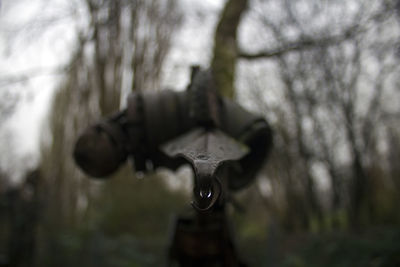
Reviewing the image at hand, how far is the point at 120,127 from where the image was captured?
1.26m

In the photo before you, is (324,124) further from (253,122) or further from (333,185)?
(253,122)

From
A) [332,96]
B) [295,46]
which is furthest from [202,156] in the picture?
[332,96]

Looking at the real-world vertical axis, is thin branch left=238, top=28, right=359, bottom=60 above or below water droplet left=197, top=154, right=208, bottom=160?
above

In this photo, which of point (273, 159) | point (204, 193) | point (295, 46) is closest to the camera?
point (204, 193)

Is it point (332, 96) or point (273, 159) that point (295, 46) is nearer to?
point (332, 96)

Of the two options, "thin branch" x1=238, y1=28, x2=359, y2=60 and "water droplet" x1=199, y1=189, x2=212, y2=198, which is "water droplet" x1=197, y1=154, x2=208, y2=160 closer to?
"water droplet" x1=199, y1=189, x2=212, y2=198

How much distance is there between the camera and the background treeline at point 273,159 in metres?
2.80

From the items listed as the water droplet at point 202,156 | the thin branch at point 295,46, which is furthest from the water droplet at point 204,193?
the thin branch at point 295,46

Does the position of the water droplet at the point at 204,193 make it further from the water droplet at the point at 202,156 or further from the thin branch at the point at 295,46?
the thin branch at the point at 295,46

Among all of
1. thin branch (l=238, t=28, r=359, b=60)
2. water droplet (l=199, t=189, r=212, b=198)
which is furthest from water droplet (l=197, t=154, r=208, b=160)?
thin branch (l=238, t=28, r=359, b=60)

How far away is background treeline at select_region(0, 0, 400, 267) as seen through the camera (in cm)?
280

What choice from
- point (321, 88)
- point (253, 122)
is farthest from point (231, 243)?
point (321, 88)

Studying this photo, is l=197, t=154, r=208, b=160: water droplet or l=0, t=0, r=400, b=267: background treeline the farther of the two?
l=0, t=0, r=400, b=267: background treeline

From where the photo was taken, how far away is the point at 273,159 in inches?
413
